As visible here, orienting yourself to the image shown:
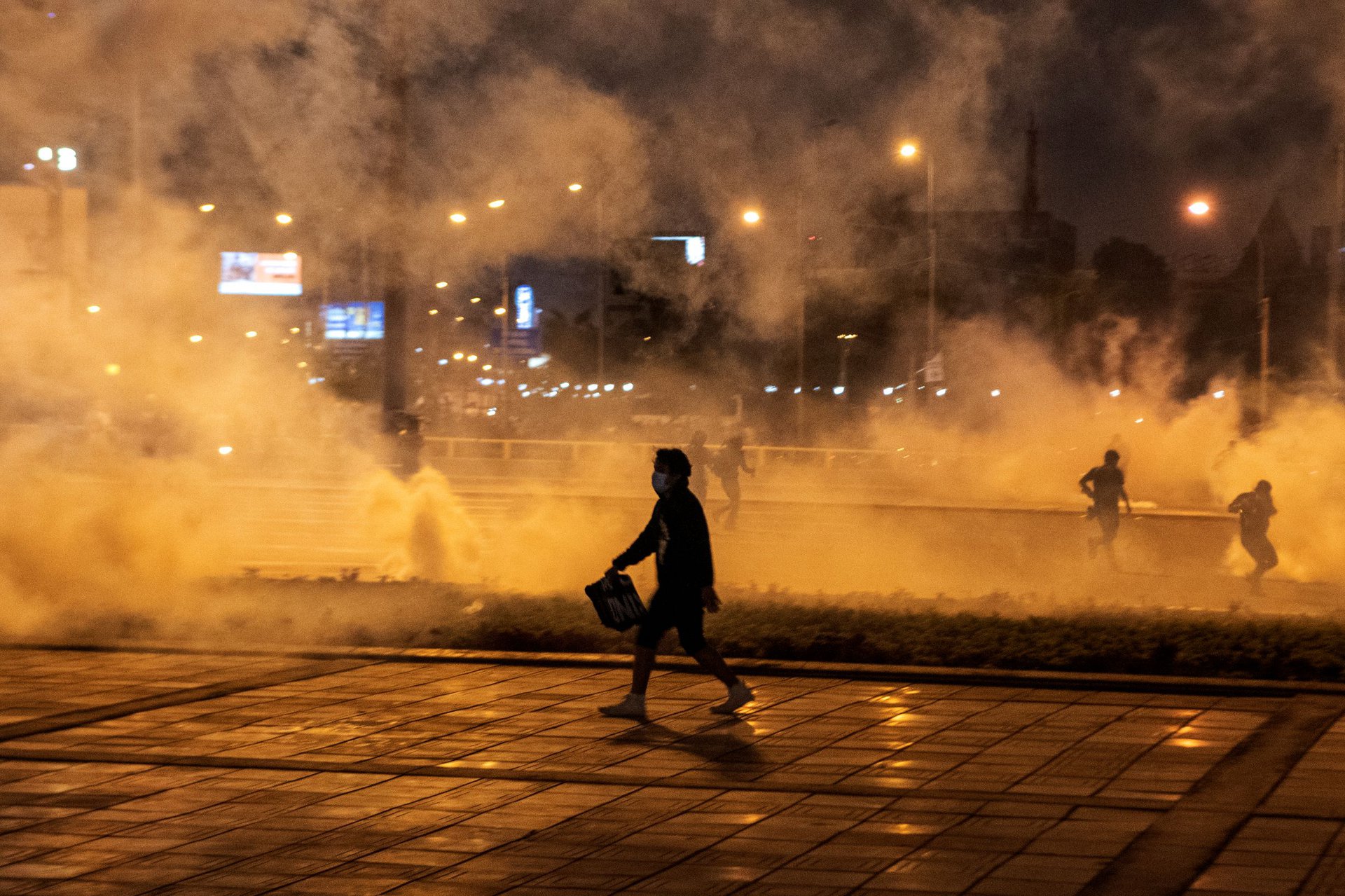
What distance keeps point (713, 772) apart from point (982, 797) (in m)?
1.15

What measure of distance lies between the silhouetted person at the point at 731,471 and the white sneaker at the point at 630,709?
13.4 metres

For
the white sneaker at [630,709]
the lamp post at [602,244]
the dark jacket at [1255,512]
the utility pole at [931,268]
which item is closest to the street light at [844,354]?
the utility pole at [931,268]

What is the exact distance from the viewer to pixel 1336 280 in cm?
2508

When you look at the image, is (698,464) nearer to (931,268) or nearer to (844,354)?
(931,268)

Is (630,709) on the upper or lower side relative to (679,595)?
lower

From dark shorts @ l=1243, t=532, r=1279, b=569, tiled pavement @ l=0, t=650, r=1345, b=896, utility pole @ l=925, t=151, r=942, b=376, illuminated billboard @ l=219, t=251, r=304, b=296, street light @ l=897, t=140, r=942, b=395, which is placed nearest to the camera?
tiled pavement @ l=0, t=650, r=1345, b=896

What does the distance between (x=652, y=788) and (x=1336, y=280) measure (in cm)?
2251

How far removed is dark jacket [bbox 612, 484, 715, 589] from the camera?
7.63 meters

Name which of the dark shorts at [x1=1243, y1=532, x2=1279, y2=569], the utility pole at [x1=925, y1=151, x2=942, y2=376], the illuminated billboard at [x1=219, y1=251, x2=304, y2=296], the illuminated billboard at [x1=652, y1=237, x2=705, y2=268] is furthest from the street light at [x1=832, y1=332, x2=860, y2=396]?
the dark shorts at [x1=1243, y1=532, x2=1279, y2=569]

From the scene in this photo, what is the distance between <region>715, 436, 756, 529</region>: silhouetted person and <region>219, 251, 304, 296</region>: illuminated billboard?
672cm

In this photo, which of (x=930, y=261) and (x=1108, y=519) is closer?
(x=1108, y=519)

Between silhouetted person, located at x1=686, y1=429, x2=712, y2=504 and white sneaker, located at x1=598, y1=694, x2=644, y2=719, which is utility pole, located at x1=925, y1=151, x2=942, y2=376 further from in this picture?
white sneaker, located at x1=598, y1=694, x2=644, y2=719

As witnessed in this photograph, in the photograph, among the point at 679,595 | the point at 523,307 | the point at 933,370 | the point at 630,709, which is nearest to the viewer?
the point at 630,709

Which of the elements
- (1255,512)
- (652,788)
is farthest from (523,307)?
(652,788)
